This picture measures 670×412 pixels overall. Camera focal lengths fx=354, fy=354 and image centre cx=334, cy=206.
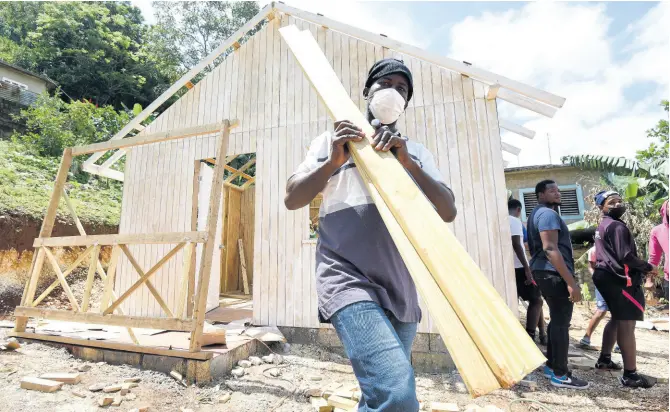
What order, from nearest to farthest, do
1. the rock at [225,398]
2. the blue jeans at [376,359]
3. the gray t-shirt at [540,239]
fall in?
the blue jeans at [376,359] → the rock at [225,398] → the gray t-shirt at [540,239]

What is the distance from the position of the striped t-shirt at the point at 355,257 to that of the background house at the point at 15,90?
2210 centimetres

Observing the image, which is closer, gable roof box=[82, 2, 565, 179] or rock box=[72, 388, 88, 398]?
rock box=[72, 388, 88, 398]

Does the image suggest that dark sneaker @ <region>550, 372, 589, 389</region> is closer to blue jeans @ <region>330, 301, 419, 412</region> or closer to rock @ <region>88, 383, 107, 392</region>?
blue jeans @ <region>330, 301, 419, 412</region>

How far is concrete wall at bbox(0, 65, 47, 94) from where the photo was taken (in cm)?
1886

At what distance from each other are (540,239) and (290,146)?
3668 mm

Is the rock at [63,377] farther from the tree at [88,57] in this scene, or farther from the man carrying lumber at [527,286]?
the tree at [88,57]

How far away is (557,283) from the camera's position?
11.8ft

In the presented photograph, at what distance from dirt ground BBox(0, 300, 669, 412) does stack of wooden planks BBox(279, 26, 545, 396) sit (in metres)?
2.81

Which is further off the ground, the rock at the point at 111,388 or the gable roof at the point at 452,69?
the gable roof at the point at 452,69

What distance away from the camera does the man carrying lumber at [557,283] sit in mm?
3518

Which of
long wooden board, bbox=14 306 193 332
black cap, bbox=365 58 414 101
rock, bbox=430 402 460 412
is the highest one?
black cap, bbox=365 58 414 101

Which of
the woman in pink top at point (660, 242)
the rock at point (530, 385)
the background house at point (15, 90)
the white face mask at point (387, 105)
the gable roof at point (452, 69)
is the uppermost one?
the background house at point (15, 90)

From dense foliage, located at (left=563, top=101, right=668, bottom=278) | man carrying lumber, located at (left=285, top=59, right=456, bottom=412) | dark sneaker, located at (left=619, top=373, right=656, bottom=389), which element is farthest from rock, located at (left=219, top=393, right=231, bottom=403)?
dense foliage, located at (left=563, top=101, right=668, bottom=278)

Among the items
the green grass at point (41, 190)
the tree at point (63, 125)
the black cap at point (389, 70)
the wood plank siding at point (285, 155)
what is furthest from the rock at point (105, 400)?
the tree at point (63, 125)
